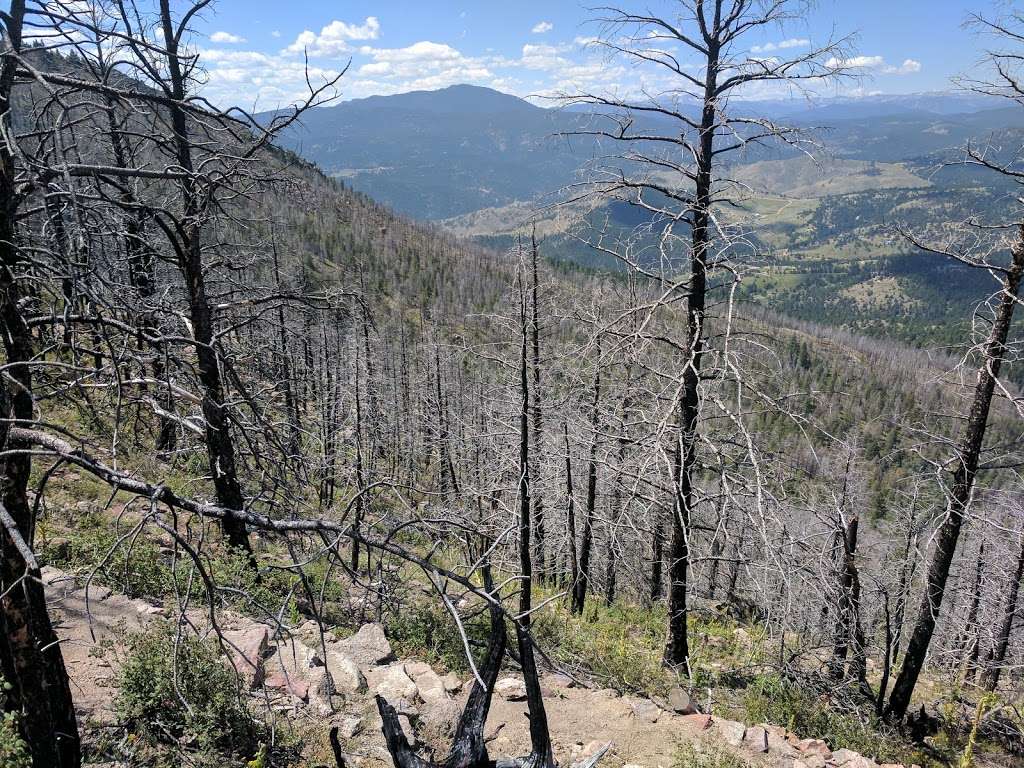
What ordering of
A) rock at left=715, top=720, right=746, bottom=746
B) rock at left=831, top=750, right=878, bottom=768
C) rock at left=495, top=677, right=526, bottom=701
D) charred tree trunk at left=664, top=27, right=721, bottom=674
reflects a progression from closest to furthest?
rock at left=831, top=750, right=878, bottom=768 → rock at left=715, top=720, right=746, bottom=746 → charred tree trunk at left=664, top=27, right=721, bottom=674 → rock at left=495, top=677, right=526, bottom=701

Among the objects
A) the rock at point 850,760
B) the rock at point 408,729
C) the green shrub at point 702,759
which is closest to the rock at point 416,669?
the rock at point 408,729

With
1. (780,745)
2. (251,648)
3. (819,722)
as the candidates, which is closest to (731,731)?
(780,745)

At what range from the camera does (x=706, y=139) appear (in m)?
6.88

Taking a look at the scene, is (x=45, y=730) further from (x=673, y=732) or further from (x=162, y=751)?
(x=673, y=732)

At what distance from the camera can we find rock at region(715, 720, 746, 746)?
6.34m

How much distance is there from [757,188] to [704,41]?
1.84 metres

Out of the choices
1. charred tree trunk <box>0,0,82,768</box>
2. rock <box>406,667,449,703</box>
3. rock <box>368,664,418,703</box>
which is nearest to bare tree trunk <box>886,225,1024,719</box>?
rock <box>406,667,449,703</box>

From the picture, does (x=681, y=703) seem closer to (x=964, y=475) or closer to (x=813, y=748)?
(x=813, y=748)

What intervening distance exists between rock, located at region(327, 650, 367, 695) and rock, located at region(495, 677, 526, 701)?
176cm

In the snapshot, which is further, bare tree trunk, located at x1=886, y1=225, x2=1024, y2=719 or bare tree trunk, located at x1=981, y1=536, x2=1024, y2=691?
bare tree trunk, located at x1=981, y1=536, x2=1024, y2=691

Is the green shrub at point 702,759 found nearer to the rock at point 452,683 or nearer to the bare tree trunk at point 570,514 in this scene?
the rock at point 452,683

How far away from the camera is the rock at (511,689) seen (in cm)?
698

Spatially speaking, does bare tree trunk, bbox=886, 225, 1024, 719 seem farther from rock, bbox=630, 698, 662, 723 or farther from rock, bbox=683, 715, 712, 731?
rock, bbox=630, 698, 662, 723

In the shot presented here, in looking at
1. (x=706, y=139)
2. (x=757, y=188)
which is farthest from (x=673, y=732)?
(x=706, y=139)
